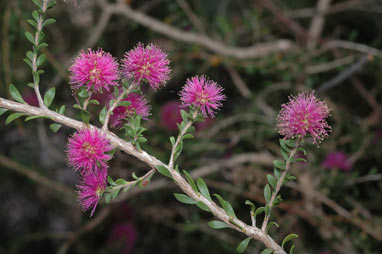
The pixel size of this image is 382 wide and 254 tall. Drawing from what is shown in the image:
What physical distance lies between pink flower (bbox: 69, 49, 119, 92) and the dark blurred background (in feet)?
2.73

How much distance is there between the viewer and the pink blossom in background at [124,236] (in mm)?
2262

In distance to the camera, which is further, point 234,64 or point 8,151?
point 8,151

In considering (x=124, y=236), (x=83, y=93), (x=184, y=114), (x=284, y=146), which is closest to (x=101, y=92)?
(x=83, y=93)

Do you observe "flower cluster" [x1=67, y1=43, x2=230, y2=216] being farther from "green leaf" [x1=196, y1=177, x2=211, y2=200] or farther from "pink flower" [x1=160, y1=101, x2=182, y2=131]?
"pink flower" [x1=160, y1=101, x2=182, y2=131]

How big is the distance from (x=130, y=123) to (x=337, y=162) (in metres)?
1.31

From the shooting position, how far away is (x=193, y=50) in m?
1.98

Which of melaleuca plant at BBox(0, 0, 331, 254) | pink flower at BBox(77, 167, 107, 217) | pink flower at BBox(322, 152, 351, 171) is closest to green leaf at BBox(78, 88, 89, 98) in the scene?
melaleuca plant at BBox(0, 0, 331, 254)

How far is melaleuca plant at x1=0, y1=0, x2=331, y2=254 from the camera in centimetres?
72

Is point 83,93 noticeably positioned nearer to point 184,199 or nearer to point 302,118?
point 184,199

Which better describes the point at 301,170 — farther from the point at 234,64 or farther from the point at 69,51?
the point at 69,51

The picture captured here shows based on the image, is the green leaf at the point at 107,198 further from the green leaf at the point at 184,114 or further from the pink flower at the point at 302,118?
the pink flower at the point at 302,118

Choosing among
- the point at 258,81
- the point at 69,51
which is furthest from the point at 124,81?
the point at 69,51

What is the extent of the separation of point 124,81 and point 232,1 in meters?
2.47

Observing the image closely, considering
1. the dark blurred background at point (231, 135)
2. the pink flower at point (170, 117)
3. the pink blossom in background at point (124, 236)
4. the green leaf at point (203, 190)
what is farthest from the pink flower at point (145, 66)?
the pink blossom in background at point (124, 236)
